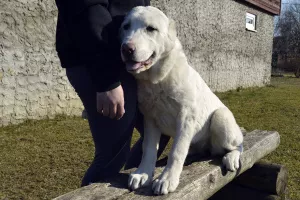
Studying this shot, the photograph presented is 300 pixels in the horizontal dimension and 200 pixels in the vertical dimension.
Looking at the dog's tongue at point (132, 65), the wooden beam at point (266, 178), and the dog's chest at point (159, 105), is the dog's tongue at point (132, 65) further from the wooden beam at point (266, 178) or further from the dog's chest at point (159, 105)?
the wooden beam at point (266, 178)

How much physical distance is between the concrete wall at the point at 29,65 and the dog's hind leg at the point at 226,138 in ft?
11.6

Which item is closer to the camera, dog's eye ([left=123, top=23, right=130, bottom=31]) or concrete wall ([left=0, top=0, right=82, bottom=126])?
dog's eye ([left=123, top=23, right=130, bottom=31])

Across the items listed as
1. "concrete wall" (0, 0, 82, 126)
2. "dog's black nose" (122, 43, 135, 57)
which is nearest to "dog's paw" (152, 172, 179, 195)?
"dog's black nose" (122, 43, 135, 57)

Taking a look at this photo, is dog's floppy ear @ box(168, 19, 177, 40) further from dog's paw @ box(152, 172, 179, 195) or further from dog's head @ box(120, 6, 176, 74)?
dog's paw @ box(152, 172, 179, 195)

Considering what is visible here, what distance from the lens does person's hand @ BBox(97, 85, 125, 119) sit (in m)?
1.63

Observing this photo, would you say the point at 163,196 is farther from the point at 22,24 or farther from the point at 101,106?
the point at 22,24

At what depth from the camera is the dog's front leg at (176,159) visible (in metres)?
1.65

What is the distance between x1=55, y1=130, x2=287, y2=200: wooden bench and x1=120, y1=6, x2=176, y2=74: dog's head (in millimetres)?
568

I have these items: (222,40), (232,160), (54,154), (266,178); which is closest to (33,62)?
(54,154)

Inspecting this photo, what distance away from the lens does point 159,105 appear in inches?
74.2

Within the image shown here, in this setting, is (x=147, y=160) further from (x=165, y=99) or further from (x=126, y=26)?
(x=126, y=26)

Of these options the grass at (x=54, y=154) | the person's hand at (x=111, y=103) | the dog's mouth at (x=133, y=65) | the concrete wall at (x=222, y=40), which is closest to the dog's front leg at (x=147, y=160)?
the person's hand at (x=111, y=103)

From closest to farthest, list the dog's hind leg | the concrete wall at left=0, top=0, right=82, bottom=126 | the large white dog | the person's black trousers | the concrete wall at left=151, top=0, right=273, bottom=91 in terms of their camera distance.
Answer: the large white dog, the person's black trousers, the dog's hind leg, the concrete wall at left=0, top=0, right=82, bottom=126, the concrete wall at left=151, top=0, right=273, bottom=91

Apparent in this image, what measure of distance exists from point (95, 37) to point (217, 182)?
109 cm
